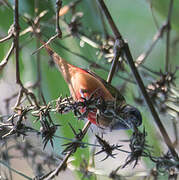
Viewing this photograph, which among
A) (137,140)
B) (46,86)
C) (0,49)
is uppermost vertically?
(0,49)

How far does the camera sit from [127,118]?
0.71 meters

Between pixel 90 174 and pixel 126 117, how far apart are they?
1.27ft

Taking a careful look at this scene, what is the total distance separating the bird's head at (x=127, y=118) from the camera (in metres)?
0.70

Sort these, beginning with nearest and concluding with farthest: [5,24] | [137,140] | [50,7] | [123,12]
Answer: [137,140] < [50,7] < [5,24] < [123,12]

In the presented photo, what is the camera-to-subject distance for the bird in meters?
0.70

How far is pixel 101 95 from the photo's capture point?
2.55 feet

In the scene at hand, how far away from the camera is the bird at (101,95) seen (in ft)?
2.28

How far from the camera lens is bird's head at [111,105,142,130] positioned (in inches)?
27.4

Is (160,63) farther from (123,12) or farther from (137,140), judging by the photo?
(137,140)

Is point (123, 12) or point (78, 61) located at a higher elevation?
point (123, 12)

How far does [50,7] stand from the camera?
3.79ft

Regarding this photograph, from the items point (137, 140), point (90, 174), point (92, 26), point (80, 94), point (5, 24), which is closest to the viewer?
point (137, 140)

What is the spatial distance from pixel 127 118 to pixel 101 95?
0.09 m

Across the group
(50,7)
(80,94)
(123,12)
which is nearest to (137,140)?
(80,94)
